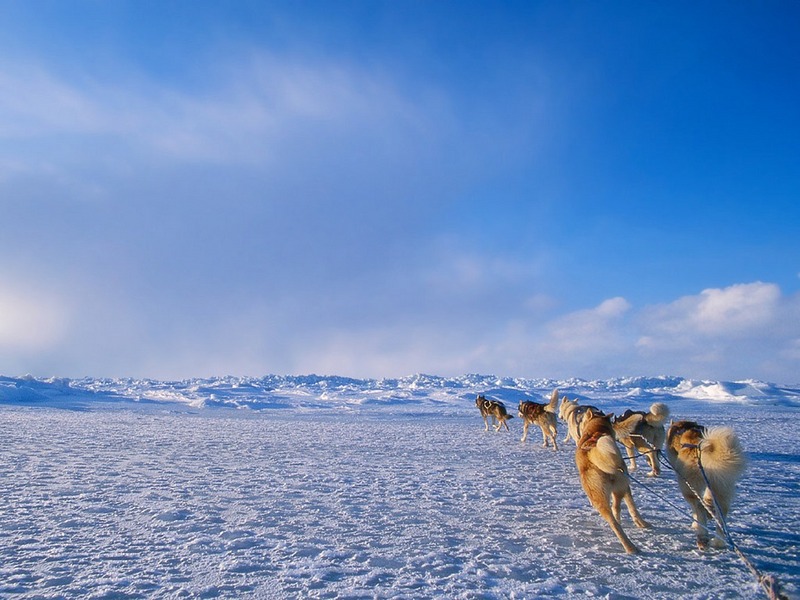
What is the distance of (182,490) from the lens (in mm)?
6449

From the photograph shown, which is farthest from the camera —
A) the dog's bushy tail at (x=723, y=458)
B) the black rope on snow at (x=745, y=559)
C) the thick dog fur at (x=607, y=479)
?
the thick dog fur at (x=607, y=479)

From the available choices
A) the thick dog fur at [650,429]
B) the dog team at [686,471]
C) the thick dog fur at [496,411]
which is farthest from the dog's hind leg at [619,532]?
the thick dog fur at [496,411]

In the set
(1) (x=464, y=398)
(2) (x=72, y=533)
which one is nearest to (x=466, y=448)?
(2) (x=72, y=533)

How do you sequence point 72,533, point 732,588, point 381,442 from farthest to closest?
point 381,442
point 72,533
point 732,588

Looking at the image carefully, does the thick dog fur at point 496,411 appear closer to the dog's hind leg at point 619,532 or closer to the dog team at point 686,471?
the dog team at point 686,471

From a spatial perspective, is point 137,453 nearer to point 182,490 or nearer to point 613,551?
point 182,490

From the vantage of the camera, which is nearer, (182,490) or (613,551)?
(613,551)

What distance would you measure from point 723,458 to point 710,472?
18 centimetres

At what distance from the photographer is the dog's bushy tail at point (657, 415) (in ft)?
25.9

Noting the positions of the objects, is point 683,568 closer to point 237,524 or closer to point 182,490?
point 237,524

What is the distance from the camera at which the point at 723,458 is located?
3932mm

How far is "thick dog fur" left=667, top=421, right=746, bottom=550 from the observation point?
3912mm

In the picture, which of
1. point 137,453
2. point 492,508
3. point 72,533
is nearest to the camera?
point 72,533

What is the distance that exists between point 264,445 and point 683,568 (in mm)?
9867
